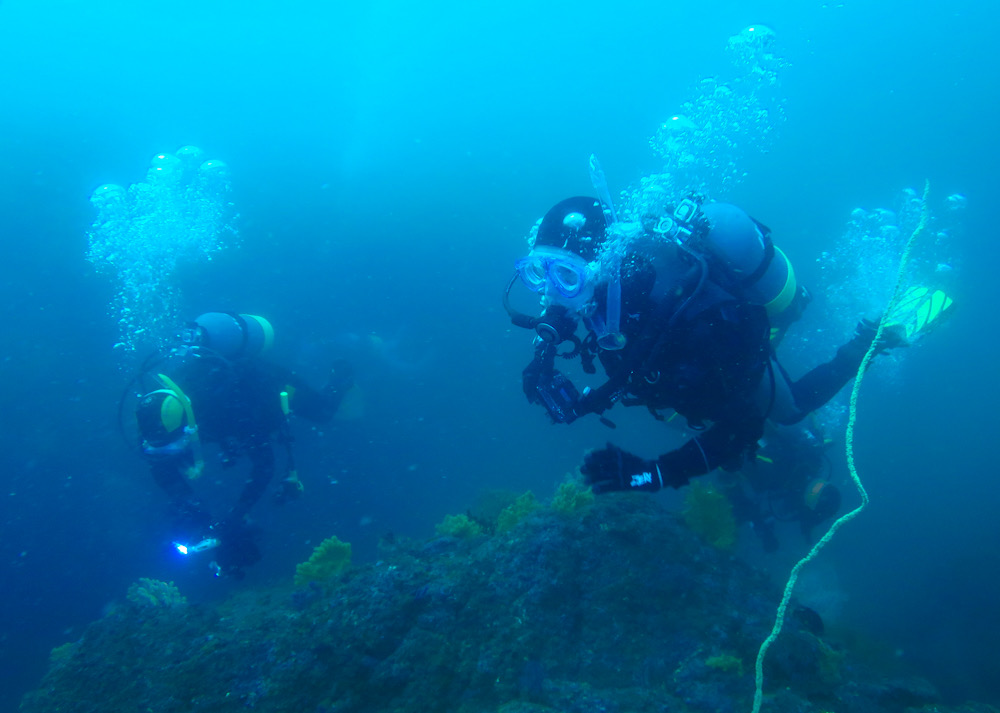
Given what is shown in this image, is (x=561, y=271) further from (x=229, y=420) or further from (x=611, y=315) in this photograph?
(x=229, y=420)

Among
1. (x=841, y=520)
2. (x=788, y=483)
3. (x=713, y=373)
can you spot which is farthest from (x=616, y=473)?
(x=788, y=483)

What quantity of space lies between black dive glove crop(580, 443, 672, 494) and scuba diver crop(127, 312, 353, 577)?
16.0 ft

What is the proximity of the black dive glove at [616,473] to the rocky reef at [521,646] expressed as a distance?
4.50ft

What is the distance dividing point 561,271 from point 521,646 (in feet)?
8.89

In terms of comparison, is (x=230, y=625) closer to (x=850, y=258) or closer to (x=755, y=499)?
(x=755, y=499)

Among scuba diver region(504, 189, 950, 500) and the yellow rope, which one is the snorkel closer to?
scuba diver region(504, 189, 950, 500)

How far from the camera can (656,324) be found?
291 cm

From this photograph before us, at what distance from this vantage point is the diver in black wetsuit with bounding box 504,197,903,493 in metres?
2.86

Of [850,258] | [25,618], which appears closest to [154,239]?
[25,618]

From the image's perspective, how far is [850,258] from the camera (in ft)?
62.9

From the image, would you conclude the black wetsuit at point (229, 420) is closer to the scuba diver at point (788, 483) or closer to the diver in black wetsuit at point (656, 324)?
the diver in black wetsuit at point (656, 324)

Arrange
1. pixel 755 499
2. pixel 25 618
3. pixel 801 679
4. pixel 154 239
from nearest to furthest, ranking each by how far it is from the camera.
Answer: pixel 801 679, pixel 755 499, pixel 25 618, pixel 154 239

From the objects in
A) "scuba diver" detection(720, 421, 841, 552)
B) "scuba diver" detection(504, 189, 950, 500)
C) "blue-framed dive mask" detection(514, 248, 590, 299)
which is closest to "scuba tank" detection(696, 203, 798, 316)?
"scuba diver" detection(504, 189, 950, 500)

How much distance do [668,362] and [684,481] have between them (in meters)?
0.75
